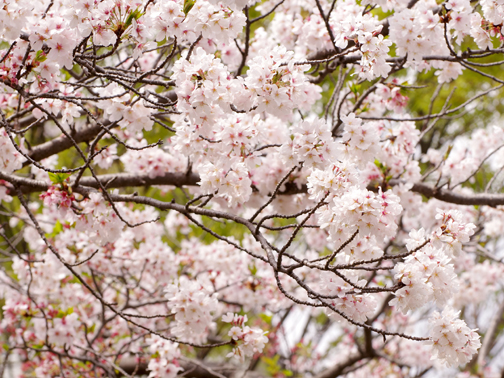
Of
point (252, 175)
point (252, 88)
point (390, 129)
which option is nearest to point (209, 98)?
point (252, 88)

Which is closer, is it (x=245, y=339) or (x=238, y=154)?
(x=238, y=154)

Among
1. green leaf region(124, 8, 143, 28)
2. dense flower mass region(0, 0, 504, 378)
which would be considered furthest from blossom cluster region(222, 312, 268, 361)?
green leaf region(124, 8, 143, 28)

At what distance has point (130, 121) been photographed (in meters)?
2.68

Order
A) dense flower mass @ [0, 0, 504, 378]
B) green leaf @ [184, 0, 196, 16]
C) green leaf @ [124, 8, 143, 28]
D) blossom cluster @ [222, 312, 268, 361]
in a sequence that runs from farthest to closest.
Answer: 1. blossom cluster @ [222, 312, 268, 361]
2. green leaf @ [184, 0, 196, 16]
3. green leaf @ [124, 8, 143, 28]
4. dense flower mass @ [0, 0, 504, 378]

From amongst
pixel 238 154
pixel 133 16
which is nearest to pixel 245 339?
pixel 238 154

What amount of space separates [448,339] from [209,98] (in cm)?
154

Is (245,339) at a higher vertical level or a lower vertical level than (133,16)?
lower

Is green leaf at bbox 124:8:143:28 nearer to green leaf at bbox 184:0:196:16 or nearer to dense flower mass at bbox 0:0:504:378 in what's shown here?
dense flower mass at bbox 0:0:504:378

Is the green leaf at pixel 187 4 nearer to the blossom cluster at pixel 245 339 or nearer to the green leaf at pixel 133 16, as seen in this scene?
the green leaf at pixel 133 16

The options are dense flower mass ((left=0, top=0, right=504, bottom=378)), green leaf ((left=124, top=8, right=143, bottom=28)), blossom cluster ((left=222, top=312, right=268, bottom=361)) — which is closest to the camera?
dense flower mass ((left=0, top=0, right=504, bottom=378))

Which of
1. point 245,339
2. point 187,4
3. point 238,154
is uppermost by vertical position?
point 187,4

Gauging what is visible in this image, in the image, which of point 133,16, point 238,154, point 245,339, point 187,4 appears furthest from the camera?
point 245,339

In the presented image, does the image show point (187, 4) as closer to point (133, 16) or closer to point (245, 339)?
point (133, 16)

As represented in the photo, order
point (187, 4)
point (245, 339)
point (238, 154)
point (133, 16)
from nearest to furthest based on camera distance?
point (133, 16) < point (187, 4) < point (238, 154) < point (245, 339)
